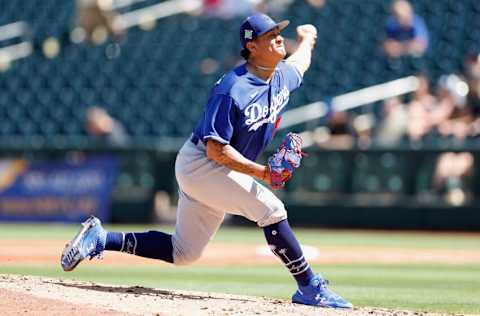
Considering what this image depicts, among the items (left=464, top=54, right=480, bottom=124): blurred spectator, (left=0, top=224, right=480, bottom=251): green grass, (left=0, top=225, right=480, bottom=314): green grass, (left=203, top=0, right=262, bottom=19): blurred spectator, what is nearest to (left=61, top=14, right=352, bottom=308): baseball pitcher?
(left=0, top=225, right=480, bottom=314): green grass

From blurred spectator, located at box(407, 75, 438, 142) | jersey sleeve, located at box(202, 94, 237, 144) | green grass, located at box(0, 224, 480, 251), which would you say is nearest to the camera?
jersey sleeve, located at box(202, 94, 237, 144)

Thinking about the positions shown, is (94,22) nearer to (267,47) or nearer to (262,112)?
(267,47)

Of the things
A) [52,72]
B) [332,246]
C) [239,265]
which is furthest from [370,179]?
[52,72]

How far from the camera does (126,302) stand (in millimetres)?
5434

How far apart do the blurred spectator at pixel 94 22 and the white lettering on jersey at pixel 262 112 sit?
1144cm

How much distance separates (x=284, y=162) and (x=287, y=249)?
1.56ft

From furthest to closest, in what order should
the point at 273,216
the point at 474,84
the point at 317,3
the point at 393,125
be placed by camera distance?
the point at 317,3 → the point at 393,125 → the point at 474,84 → the point at 273,216

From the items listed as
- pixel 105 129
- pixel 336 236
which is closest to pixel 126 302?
pixel 336 236

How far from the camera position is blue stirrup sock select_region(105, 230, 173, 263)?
239 inches

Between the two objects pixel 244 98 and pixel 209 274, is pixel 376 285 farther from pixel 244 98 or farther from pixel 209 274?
pixel 244 98

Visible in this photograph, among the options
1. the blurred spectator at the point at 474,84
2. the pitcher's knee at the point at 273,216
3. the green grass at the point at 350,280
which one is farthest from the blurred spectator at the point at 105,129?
the pitcher's knee at the point at 273,216

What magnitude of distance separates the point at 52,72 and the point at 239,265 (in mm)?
10424

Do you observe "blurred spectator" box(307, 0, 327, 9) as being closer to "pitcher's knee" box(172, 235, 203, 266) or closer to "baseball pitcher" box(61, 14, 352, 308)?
"baseball pitcher" box(61, 14, 352, 308)

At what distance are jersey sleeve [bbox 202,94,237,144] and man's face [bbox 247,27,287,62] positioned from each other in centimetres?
39
